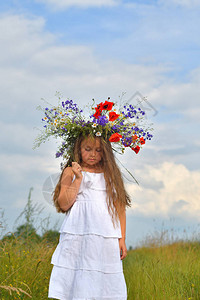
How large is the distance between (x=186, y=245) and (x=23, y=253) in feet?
19.4

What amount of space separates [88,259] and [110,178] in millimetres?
989

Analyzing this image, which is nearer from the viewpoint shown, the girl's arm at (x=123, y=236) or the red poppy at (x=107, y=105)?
the girl's arm at (x=123, y=236)

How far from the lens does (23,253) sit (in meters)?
6.36

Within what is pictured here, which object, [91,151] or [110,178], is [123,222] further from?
[91,151]

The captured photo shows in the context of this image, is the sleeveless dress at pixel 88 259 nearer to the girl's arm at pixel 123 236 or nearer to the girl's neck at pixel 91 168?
the girl's arm at pixel 123 236

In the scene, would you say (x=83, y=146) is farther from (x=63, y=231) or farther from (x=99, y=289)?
(x=99, y=289)

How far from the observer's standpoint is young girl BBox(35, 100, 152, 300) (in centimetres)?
415

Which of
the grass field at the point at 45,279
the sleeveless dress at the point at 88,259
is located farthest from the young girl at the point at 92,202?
the grass field at the point at 45,279


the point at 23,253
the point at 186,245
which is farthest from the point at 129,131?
the point at 186,245

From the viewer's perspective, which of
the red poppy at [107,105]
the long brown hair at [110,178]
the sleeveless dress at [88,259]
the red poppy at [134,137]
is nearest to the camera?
the sleeveless dress at [88,259]

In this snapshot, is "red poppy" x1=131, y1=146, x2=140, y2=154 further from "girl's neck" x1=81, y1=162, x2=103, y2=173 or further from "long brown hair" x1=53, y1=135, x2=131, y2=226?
"girl's neck" x1=81, y1=162, x2=103, y2=173

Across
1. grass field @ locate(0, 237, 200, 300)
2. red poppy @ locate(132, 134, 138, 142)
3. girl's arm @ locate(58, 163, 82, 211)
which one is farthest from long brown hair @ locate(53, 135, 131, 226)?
grass field @ locate(0, 237, 200, 300)

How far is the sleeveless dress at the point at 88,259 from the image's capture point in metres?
4.08

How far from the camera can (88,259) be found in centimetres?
412
